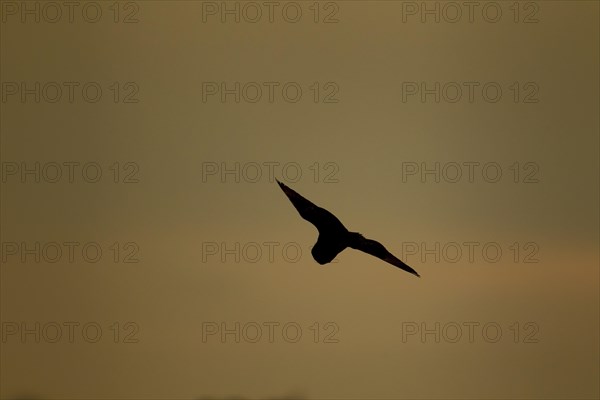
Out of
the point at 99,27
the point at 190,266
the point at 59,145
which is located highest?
the point at 99,27

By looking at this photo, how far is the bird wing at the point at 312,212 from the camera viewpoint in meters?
2.41

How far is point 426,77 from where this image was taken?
242cm

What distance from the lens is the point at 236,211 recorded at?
7.91ft

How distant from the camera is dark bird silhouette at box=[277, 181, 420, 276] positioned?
2.41 meters

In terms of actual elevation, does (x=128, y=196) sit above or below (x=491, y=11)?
below

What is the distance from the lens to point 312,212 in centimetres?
241

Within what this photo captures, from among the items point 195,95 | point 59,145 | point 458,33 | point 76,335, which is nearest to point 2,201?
point 59,145

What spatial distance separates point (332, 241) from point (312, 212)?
11 cm

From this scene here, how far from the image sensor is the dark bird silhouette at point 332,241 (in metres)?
2.41

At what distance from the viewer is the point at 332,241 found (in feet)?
7.89

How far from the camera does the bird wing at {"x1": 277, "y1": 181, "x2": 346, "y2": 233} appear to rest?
7.91 feet

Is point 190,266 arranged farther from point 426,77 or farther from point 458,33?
point 458,33

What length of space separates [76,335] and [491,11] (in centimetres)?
162

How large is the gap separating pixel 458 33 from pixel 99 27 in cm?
111
